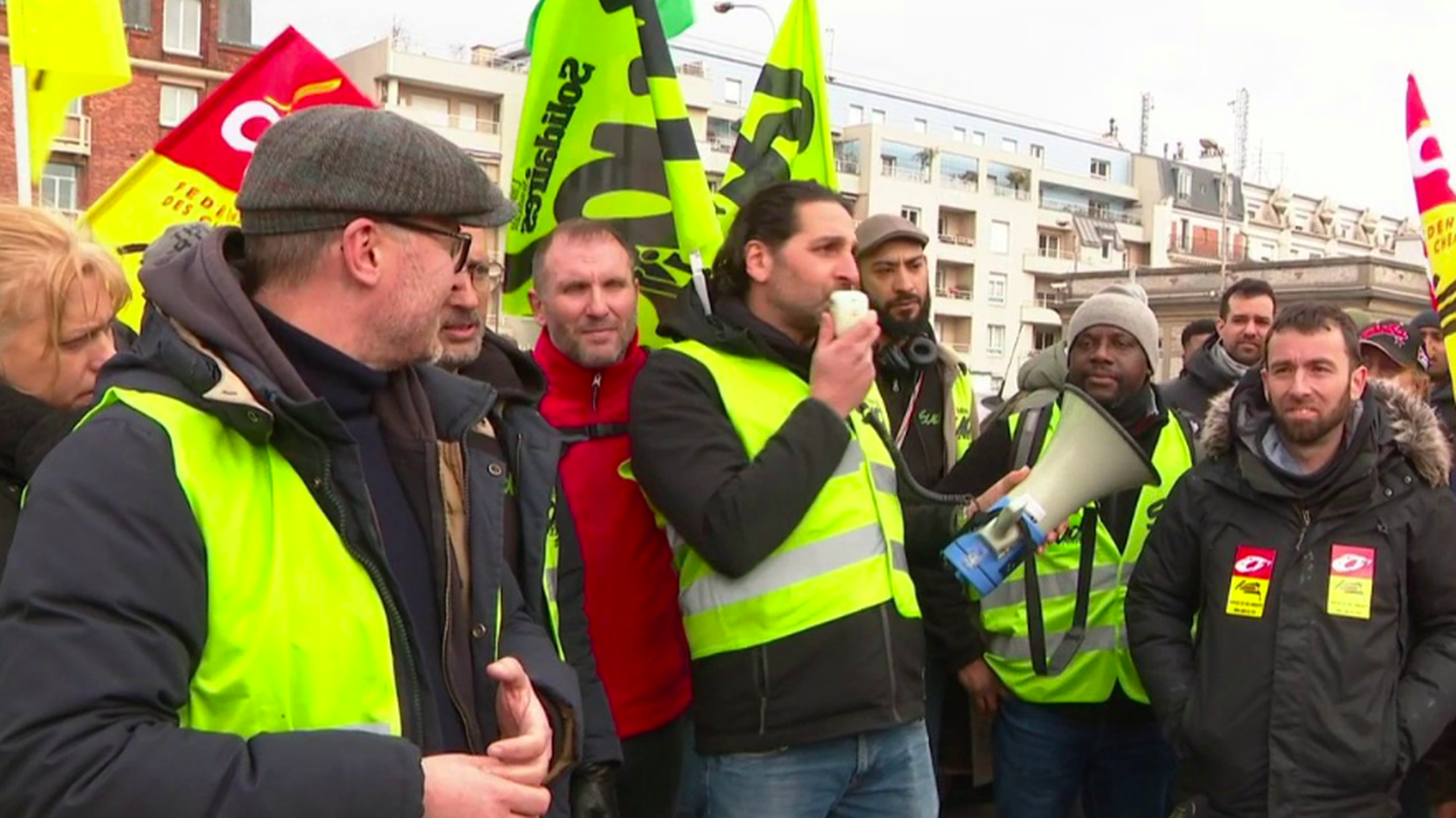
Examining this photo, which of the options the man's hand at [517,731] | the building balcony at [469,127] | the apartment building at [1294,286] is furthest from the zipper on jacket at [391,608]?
the building balcony at [469,127]

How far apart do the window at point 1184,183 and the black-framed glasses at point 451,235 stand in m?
78.4

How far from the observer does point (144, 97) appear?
109 feet

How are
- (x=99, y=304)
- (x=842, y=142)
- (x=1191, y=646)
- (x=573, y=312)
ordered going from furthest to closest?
(x=842, y=142), (x=1191, y=646), (x=573, y=312), (x=99, y=304)

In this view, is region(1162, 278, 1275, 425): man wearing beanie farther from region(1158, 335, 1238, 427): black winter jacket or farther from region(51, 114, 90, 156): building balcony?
region(51, 114, 90, 156): building balcony

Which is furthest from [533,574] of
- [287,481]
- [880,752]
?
[880,752]

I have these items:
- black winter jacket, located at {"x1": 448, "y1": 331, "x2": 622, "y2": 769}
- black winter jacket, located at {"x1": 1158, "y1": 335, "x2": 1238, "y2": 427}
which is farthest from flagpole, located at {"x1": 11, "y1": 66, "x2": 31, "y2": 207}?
black winter jacket, located at {"x1": 1158, "y1": 335, "x2": 1238, "y2": 427}

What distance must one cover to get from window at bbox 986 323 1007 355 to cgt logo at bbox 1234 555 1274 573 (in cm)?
6175

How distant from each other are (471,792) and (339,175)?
2.82 ft

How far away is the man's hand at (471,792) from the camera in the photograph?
1682 millimetres

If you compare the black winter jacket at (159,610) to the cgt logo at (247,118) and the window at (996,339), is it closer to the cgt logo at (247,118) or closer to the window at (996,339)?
the cgt logo at (247,118)

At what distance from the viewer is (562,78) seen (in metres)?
4.64

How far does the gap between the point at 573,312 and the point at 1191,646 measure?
6.71ft

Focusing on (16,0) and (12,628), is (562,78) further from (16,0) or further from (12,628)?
(12,628)

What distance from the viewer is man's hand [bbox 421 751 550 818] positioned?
1.68 metres
